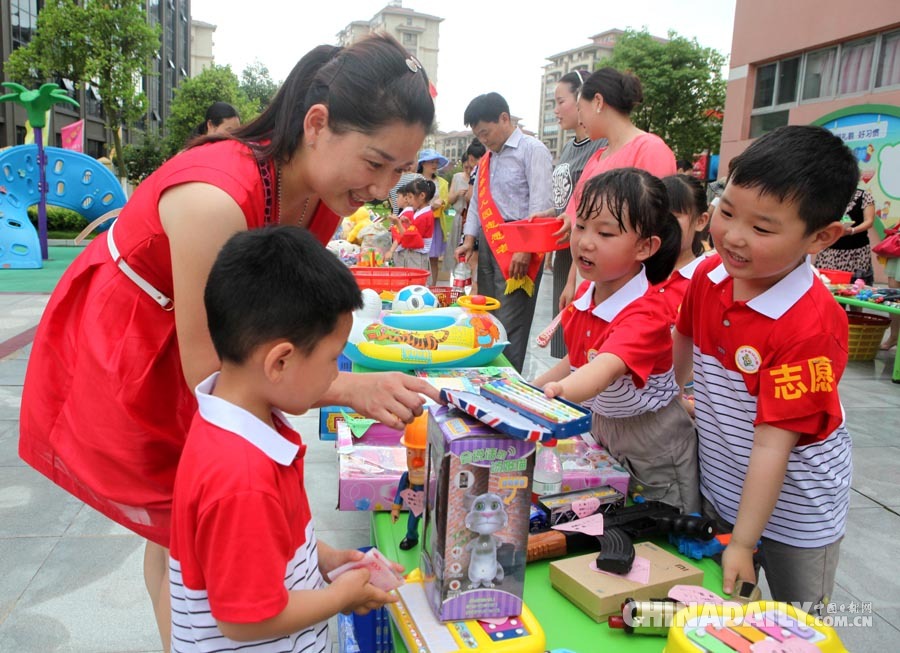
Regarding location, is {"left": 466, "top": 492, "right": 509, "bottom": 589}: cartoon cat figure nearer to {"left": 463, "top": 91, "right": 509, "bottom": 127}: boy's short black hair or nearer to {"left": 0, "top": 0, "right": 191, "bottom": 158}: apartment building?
{"left": 463, "top": 91, "right": 509, "bottom": 127}: boy's short black hair

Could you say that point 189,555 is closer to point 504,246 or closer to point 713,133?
point 504,246

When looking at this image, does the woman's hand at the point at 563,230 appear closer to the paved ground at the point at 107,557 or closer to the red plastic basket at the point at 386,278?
the red plastic basket at the point at 386,278

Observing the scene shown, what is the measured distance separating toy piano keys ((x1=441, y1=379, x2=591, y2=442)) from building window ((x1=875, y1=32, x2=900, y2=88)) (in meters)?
11.0

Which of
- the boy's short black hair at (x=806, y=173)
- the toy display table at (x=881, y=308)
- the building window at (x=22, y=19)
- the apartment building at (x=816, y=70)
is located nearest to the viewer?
the boy's short black hair at (x=806, y=173)

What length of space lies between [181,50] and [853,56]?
43.2 m

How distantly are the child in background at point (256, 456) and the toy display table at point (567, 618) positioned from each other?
13.4 inches

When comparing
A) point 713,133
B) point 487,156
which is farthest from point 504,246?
point 713,133

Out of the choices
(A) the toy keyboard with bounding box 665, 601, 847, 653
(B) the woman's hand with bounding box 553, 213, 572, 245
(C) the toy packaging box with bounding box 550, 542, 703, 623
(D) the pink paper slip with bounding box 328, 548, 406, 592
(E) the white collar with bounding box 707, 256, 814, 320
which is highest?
(B) the woman's hand with bounding box 553, 213, 572, 245

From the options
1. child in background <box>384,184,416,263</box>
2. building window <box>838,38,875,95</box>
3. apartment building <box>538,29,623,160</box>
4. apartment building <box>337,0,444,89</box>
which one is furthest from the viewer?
apartment building <box>337,0,444,89</box>

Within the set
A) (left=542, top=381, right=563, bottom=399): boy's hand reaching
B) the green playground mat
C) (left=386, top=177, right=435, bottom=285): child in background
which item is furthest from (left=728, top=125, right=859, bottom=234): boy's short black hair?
the green playground mat

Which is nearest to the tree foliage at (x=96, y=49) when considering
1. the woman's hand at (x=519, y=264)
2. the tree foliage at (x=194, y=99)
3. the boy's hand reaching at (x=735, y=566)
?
the tree foliage at (x=194, y=99)

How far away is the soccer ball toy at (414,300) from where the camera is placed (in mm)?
2920

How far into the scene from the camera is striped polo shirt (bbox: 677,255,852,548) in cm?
128

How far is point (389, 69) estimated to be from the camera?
1.19 m
